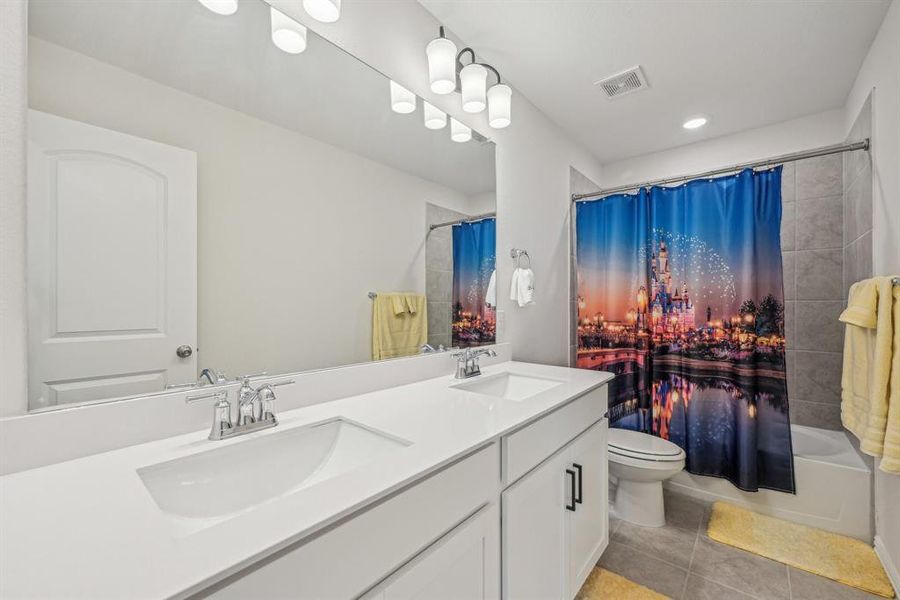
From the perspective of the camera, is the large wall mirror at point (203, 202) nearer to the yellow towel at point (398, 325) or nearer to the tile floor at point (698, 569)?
the yellow towel at point (398, 325)

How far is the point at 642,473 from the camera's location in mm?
1866

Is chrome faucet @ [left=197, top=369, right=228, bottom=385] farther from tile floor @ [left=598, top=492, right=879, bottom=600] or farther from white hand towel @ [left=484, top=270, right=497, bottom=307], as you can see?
tile floor @ [left=598, top=492, right=879, bottom=600]

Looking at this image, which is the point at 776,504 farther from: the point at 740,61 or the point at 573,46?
the point at 573,46

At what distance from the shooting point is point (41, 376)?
0.74m

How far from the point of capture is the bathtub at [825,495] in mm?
1808

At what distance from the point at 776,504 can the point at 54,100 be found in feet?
10.6

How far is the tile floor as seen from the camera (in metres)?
1.50

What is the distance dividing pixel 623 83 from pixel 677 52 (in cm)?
29

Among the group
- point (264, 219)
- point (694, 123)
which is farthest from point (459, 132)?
point (694, 123)

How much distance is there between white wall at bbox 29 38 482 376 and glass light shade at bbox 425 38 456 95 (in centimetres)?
A: 41

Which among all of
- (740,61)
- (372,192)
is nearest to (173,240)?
(372,192)

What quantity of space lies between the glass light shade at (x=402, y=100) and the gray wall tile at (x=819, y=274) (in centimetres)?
267

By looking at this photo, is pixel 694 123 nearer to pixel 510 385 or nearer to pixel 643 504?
pixel 510 385

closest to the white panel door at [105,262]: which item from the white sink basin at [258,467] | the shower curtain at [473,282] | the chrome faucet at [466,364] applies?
the white sink basin at [258,467]
